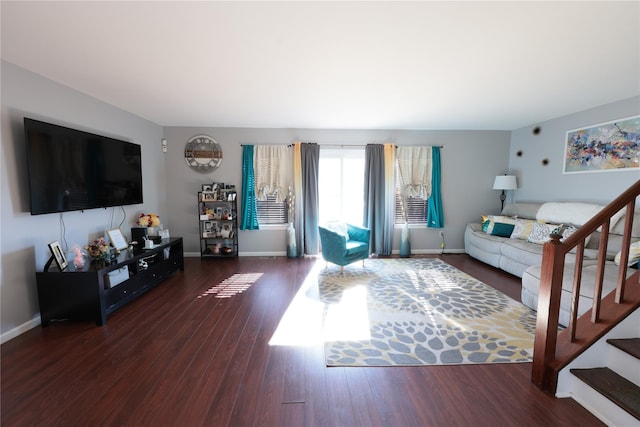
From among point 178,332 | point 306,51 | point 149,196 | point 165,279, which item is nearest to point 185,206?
point 149,196

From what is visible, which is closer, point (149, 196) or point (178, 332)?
point (178, 332)

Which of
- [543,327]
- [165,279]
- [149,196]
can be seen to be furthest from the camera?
[149,196]

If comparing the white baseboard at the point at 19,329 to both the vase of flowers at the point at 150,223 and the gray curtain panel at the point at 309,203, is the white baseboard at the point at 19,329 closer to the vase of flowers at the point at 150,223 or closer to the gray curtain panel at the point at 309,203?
the vase of flowers at the point at 150,223

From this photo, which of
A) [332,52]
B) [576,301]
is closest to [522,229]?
[576,301]

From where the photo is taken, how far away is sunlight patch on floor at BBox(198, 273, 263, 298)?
3283 millimetres

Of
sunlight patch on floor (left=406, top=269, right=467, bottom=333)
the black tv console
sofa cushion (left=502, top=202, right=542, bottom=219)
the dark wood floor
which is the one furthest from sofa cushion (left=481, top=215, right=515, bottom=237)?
the black tv console

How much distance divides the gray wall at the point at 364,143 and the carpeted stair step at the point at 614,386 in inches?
142

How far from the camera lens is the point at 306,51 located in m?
2.10

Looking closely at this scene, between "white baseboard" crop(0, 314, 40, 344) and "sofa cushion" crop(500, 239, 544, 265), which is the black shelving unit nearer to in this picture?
"white baseboard" crop(0, 314, 40, 344)

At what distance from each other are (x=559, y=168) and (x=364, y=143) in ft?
10.6

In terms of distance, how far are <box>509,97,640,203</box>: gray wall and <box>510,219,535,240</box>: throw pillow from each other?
0.77 meters

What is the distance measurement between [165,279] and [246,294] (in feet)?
4.55

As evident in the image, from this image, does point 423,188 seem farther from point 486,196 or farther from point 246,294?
point 246,294

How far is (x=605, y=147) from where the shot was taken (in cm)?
358
